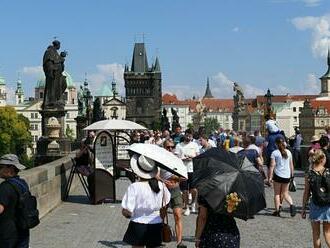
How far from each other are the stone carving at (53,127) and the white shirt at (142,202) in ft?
54.7

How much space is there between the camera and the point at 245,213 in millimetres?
6758

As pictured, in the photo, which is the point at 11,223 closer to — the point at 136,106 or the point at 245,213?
the point at 245,213

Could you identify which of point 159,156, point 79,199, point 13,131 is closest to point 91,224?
point 79,199

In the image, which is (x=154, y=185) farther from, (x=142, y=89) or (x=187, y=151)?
(x=142, y=89)

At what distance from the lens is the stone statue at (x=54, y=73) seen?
23.4 m

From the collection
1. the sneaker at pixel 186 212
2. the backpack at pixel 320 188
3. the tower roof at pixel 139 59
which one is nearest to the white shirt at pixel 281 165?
the sneaker at pixel 186 212

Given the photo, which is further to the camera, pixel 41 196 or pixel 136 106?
pixel 136 106

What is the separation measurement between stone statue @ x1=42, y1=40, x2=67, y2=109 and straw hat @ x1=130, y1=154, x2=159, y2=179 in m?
16.6

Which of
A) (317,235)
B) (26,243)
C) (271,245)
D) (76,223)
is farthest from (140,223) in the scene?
(76,223)

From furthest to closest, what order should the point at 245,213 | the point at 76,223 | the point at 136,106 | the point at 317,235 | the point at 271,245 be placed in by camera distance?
the point at 136,106 < the point at 76,223 < the point at 271,245 < the point at 317,235 < the point at 245,213

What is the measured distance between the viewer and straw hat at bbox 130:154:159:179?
23.7 feet

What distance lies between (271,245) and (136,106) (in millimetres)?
154361

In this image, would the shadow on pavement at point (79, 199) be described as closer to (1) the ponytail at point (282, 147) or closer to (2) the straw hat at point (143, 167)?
(1) the ponytail at point (282, 147)

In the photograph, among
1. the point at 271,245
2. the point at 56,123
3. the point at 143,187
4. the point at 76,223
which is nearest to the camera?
the point at 143,187
